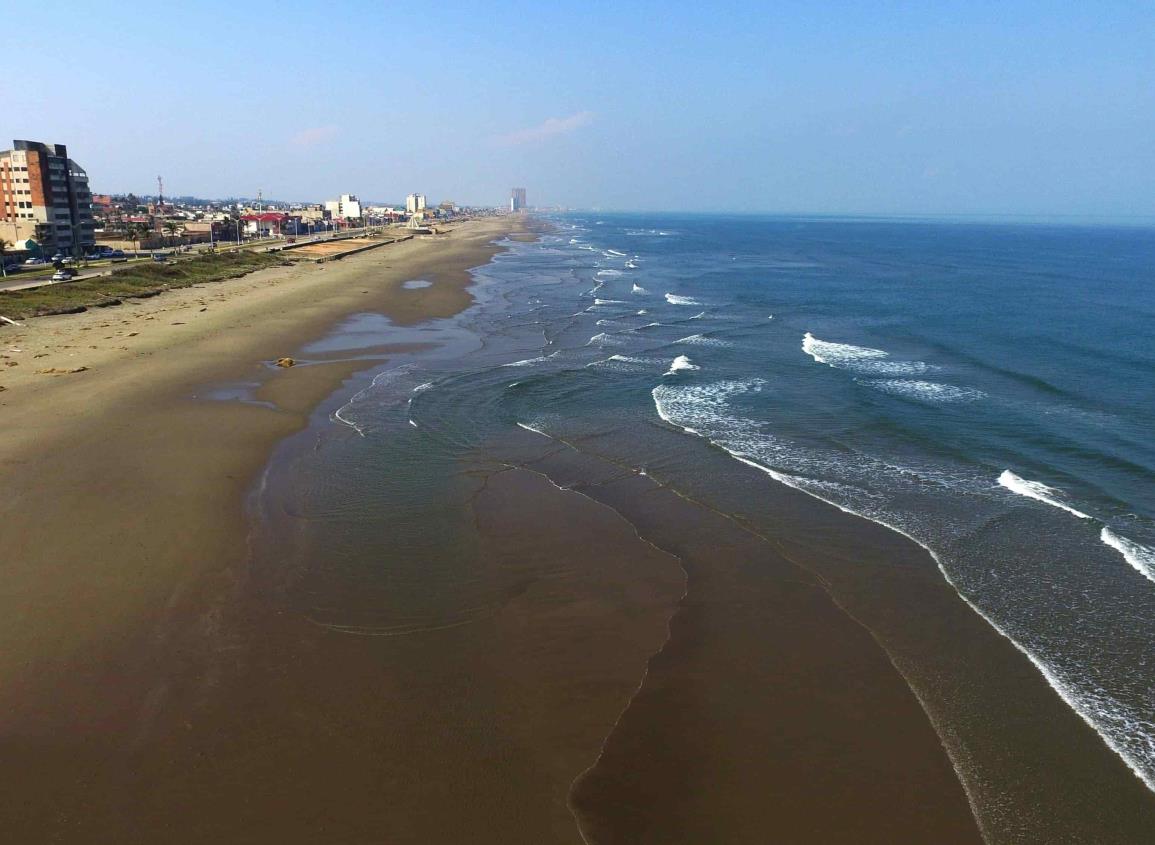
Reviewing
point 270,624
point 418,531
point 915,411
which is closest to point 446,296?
point 915,411

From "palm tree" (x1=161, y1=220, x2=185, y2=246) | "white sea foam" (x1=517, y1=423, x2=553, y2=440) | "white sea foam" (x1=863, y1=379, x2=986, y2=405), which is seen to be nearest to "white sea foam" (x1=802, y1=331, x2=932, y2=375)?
"white sea foam" (x1=863, y1=379, x2=986, y2=405)

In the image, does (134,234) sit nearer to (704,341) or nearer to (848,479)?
(704,341)

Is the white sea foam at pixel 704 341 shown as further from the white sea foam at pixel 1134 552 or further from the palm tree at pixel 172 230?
the palm tree at pixel 172 230

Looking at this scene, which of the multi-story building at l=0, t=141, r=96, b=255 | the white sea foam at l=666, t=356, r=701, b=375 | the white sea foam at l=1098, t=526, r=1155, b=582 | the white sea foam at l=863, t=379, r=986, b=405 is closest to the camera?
the white sea foam at l=1098, t=526, r=1155, b=582

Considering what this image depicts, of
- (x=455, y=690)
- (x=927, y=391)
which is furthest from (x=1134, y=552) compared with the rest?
(x=455, y=690)

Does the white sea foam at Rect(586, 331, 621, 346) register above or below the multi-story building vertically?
below

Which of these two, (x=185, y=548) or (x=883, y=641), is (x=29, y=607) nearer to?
(x=185, y=548)

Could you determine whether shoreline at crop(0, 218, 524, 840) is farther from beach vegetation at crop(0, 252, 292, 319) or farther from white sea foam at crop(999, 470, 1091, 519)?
white sea foam at crop(999, 470, 1091, 519)
